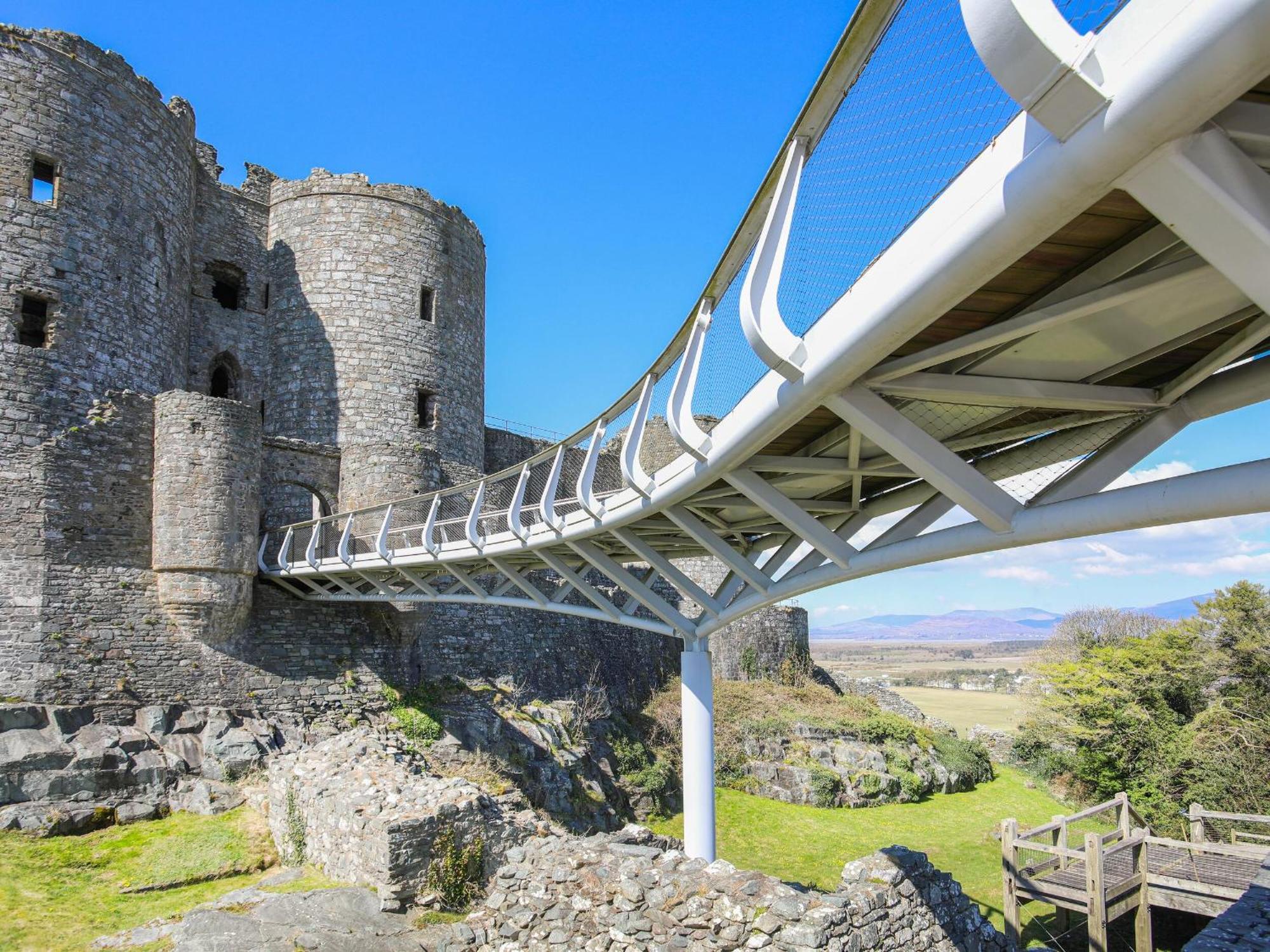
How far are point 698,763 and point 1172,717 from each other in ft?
47.8

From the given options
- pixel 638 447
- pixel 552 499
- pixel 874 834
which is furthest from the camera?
pixel 874 834

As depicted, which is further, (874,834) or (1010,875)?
(874,834)

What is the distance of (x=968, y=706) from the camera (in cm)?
6044

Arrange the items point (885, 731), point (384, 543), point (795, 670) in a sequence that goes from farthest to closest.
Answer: point (795, 670) < point (885, 731) < point (384, 543)

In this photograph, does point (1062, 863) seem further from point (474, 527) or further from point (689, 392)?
point (689, 392)

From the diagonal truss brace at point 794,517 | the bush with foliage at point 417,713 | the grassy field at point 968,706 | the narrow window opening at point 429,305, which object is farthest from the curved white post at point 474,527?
the grassy field at point 968,706

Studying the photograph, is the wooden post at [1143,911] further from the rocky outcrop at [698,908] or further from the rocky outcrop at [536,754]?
the rocky outcrop at [536,754]

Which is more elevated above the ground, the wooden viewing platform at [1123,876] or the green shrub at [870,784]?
the wooden viewing platform at [1123,876]

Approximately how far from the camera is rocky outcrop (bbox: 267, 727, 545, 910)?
28.1 ft

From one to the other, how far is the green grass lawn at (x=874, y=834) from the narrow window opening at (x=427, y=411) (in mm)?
10080

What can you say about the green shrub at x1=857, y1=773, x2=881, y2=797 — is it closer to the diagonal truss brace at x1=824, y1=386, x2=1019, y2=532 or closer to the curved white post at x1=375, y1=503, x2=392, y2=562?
the curved white post at x1=375, y1=503, x2=392, y2=562

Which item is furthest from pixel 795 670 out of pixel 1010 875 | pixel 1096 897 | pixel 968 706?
pixel 968 706

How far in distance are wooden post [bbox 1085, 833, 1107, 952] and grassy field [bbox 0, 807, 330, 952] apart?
28.8 feet

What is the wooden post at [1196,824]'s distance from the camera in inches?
474
